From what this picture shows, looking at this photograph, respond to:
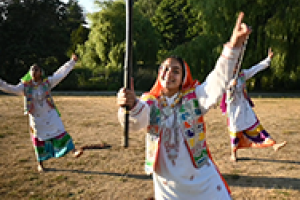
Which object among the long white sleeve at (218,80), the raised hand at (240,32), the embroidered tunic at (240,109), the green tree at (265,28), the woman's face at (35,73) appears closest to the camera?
the raised hand at (240,32)

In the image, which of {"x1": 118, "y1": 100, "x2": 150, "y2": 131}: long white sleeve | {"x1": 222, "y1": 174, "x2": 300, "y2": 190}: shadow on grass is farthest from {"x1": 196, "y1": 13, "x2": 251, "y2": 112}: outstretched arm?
{"x1": 222, "y1": 174, "x2": 300, "y2": 190}: shadow on grass

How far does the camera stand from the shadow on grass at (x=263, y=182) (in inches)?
180

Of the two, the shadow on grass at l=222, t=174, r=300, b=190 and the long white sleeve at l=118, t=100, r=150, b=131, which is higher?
the long white sleeve at l=118, t=100, r=150, b=131

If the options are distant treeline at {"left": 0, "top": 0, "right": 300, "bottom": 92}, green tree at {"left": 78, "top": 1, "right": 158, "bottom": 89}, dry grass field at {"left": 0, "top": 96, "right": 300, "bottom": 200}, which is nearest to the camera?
dry grass field at {"left": 0, "top": 96, "right": 300, "bottom": 200}

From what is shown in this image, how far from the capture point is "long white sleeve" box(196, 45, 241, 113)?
82.0 inches

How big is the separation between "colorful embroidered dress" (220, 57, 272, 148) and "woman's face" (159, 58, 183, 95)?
3.34m

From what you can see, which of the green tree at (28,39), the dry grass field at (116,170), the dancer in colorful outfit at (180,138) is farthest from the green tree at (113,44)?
the dancer in colorful outfit at (180,138)

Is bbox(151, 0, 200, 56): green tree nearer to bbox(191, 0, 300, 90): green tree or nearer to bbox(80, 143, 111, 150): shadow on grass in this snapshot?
bbox(191, 0, 300, 90): green tree

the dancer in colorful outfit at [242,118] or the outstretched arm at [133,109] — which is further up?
the outstretched arm at [133,109]

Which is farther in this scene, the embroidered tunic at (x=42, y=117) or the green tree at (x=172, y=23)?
the green tree at (x=172, y=23)

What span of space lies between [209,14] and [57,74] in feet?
48.3

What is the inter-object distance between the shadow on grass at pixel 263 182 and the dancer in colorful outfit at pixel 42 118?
2.76 m

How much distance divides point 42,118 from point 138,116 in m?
3.68

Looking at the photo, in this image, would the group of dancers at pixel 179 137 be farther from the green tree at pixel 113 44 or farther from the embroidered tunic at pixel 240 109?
the green tree at pixel 113 44
